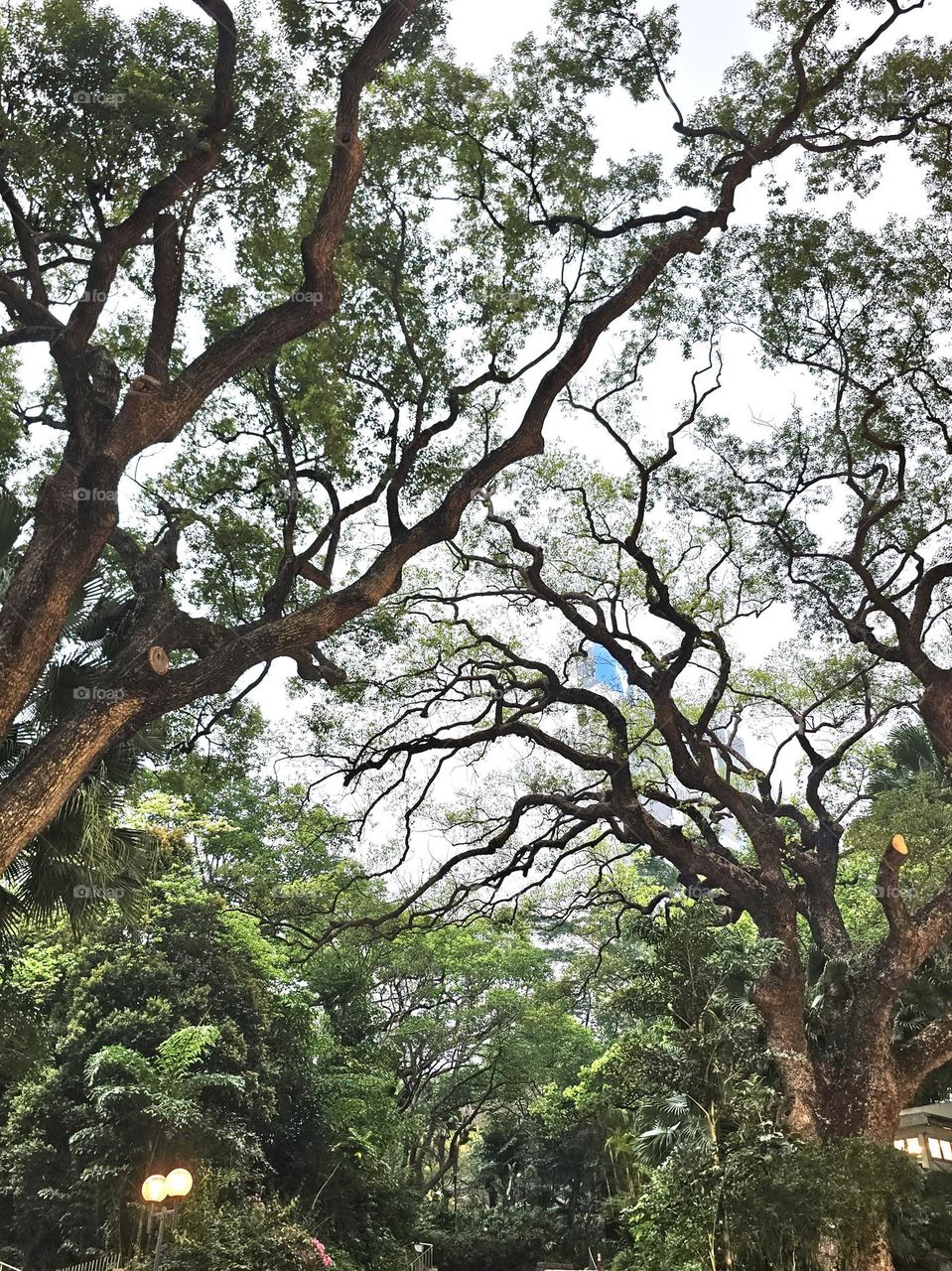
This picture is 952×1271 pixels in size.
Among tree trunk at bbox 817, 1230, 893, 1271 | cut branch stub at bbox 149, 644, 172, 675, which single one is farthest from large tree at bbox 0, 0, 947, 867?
tree trunk at bbox 817, 1230, 893, 1271

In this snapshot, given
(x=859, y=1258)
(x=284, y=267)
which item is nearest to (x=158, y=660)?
(x=284, y=267)

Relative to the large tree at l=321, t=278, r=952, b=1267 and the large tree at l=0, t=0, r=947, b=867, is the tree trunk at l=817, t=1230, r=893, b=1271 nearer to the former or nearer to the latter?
the large tree at l=321, t=278, r=952, b=1267

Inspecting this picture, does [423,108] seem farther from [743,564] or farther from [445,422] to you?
[743,564]

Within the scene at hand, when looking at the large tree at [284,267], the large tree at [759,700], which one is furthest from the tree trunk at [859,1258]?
the large tree at [284,267]

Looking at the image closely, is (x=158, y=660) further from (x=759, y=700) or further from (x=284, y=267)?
(x=759, y=700)

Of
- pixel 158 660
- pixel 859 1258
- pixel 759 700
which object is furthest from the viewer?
pixel 759 700

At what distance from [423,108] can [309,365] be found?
7.99 ft

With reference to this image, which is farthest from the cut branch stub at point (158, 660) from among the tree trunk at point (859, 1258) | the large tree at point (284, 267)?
the tree trunk at point (859, 1258)

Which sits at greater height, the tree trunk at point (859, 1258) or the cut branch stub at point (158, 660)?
the cut branch stub at point (158, 660)

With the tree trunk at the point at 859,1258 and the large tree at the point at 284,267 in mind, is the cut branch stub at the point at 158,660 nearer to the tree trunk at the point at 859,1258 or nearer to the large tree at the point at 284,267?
Result: the large tree at the point at 284,267

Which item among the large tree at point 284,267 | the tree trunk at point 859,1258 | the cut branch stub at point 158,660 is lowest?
the tree trunk at point 859,1258

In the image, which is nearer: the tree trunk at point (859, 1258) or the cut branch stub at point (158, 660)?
the cut branch stub at point (158, 660)

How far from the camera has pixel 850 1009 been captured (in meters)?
8.95

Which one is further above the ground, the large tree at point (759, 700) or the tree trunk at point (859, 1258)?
the large tree at point (759, 700)
